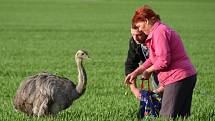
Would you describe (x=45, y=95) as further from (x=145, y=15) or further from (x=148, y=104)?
(x=145, y=15)

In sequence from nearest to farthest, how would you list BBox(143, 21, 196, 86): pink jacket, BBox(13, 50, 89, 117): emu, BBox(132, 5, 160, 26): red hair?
1. BBox(143, 21, 196, 86): pink jacket
2. BBox(132, 5, 160, 26): red hair
3. BBox(13, 50, 89, 117): emu

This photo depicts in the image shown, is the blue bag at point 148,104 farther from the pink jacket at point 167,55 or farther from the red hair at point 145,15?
the red hair at point 145,15

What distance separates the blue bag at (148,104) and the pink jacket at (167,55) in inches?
12.8

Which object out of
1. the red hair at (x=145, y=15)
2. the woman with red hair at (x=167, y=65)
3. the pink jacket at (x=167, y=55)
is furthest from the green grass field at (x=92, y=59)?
the red hair at (x=145, y=15)

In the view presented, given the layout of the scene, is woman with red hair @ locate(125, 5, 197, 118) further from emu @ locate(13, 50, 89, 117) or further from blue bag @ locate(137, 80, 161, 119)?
emu @ locate(13, 50, 89, 117)

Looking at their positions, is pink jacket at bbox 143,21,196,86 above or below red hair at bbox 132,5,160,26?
below

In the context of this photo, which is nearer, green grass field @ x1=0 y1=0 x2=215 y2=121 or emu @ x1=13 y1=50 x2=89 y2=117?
emu @ x1=13 y1=50 x2=89 y2=117

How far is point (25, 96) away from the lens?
10.7 meters

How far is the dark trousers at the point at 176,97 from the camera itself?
390 inches

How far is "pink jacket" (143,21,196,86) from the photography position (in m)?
9.48

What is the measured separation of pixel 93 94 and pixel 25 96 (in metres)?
4.56

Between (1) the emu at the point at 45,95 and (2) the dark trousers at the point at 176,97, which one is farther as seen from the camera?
(1) the emu at the point at 45,95

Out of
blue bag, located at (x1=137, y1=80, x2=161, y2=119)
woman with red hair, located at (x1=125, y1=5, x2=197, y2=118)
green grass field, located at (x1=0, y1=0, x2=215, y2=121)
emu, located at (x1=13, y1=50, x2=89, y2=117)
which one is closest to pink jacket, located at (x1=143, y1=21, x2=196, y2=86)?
woman with red hair, located at (x1=125, y1=5, x2=197, y2=118)

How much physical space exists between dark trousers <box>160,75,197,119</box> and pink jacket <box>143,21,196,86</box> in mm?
91
